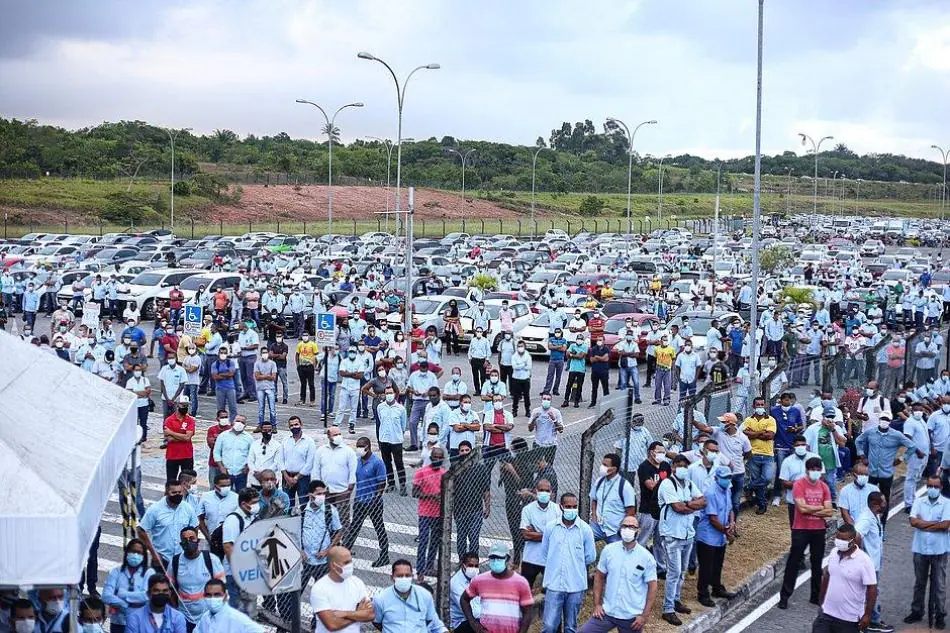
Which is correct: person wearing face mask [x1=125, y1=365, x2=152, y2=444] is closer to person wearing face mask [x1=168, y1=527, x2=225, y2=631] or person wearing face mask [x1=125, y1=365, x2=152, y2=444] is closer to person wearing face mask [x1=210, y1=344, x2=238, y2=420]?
person wearing face mask [x1=210, y1=344, x2=238, y2=420]

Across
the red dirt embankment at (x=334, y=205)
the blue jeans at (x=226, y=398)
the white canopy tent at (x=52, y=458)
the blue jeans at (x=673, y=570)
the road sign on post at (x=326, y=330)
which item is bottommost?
the blue jeans at (x=673, y=570)

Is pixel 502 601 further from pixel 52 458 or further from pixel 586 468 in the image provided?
pixel 52 458

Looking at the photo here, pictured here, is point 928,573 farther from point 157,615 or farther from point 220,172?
point 220,172

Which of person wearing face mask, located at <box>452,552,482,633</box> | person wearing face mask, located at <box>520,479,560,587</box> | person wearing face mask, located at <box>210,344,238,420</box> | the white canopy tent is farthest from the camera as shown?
person wearing face mask, located at <box>210,344,238,420</box>

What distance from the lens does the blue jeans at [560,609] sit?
10797 mm

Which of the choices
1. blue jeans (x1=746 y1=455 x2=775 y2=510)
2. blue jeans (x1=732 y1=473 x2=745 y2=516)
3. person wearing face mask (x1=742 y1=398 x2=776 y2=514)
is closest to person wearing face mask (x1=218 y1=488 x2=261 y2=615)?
blue jeans (x1=732 y1=473 x2=745 y2=516)

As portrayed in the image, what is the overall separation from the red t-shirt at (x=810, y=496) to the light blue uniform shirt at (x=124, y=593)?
6602 millimetres

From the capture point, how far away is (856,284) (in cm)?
4644

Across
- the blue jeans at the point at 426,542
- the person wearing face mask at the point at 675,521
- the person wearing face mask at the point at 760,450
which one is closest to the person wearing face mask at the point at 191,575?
the blue jeans at the point at 426,542

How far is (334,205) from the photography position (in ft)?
356

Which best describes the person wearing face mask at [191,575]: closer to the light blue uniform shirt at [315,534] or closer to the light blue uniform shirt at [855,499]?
the light blue uniform shirt at [315,534]

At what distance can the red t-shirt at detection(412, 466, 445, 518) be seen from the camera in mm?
12250

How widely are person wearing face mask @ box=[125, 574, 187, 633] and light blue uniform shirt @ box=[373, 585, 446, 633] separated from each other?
1661 millimetres

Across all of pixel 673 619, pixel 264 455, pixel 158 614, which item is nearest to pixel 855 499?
pixel 673 619
